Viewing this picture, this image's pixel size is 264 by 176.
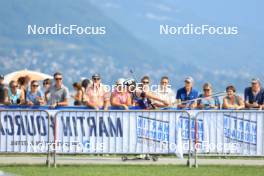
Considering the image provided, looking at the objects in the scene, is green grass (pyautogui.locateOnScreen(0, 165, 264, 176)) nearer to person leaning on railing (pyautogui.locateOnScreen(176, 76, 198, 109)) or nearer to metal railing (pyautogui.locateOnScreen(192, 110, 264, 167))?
metal railing (pyautogui.locateOnScreen(192, 110, 264, 167))

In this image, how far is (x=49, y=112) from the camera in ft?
64.6

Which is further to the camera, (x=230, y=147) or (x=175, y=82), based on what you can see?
(x=175, y=82)

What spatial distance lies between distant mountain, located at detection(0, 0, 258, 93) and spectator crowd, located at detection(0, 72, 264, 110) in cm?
2420

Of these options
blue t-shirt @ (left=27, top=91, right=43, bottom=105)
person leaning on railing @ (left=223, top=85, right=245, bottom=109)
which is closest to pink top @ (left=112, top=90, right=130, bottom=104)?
blue t-shirt @ (left=27, top=91, right=43, bottom=105)

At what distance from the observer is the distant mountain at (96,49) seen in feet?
159

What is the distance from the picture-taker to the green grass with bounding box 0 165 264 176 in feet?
58.4

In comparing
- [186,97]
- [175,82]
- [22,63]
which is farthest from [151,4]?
Result: [186,97]

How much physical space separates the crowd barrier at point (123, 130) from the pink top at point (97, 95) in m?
1.23

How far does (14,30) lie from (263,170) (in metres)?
32.3

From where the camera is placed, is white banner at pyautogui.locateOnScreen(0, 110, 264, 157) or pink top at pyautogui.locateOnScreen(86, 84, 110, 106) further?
pink top at pyautogui.locateOnScreen(86, 84, 110, 106)

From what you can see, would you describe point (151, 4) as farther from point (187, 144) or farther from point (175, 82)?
point (187, 144)

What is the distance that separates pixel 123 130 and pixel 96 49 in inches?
1299

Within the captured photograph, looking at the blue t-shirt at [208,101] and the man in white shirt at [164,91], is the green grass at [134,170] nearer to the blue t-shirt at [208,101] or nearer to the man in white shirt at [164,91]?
the blue t-shirt at [208,101]

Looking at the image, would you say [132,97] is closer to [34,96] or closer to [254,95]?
[34,96]
